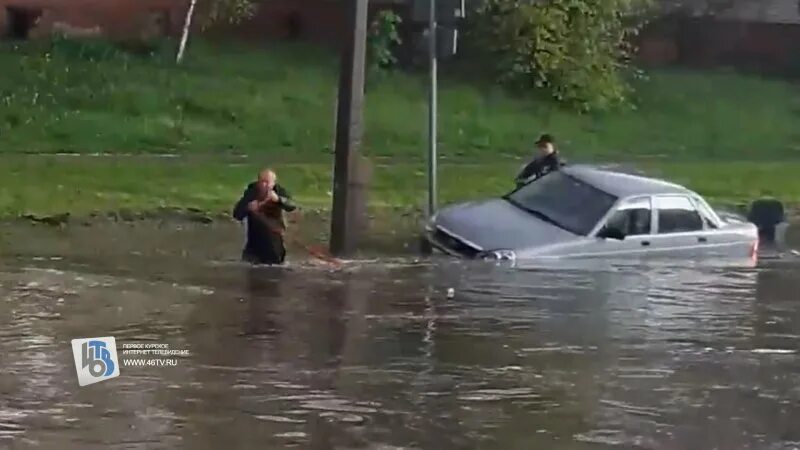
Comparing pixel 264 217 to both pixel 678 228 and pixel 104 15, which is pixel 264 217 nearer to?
pixel 678 228

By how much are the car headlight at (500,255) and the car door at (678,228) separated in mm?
2140

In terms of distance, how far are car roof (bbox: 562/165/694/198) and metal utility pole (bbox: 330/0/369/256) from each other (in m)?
2.83

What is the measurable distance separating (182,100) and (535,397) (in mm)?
21966

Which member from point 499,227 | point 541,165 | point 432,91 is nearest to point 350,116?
point 499,227

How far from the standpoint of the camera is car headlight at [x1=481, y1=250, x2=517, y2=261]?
1673cm

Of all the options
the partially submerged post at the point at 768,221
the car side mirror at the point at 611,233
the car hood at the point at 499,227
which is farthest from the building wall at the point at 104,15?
the car side mirror at the point at 611,233

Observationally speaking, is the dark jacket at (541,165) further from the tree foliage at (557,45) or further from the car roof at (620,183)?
the tree foliage at (557,45)

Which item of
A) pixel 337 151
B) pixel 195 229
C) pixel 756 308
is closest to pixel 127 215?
pixel 195 229

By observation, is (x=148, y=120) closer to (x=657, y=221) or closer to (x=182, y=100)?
(x=182, y=100)

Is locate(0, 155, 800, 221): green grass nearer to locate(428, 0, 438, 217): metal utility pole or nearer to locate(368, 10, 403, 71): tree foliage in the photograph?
locate(428, 0, 438, 217): metal utility pole

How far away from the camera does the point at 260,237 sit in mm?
16234

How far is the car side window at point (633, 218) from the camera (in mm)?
17875

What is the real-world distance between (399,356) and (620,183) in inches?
309

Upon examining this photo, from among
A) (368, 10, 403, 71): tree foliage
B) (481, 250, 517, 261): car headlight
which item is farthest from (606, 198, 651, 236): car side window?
(368, 10, 403, 71): tree foliage
